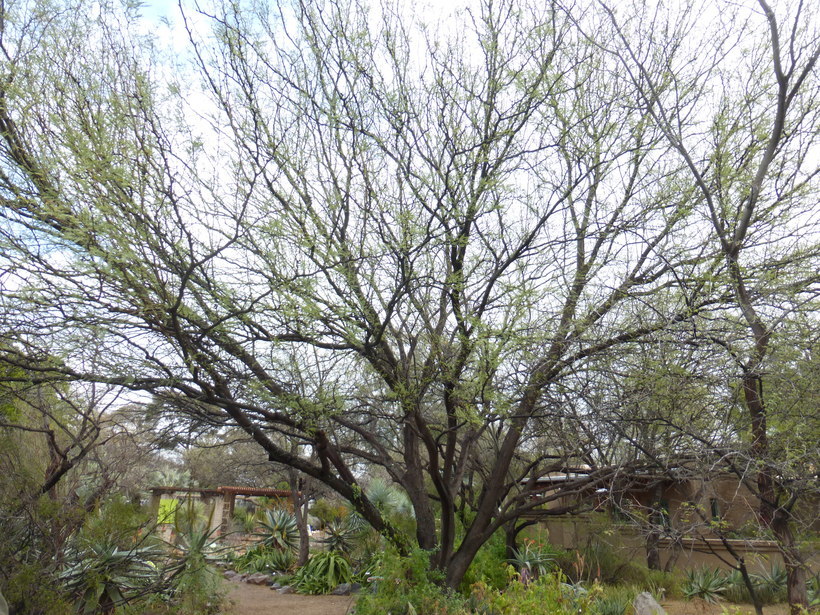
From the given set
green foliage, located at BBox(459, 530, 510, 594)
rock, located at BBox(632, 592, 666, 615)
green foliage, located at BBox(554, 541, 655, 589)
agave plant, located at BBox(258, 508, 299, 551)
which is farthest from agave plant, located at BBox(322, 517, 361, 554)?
rock, located at BBox(632, 592, 666, 615)

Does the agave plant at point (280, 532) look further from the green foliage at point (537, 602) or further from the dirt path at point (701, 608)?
the green foliage at point (537, 602)

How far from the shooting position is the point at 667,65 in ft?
21.0

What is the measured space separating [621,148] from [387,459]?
462 centimetres

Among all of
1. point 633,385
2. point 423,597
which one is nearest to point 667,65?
point 633,385

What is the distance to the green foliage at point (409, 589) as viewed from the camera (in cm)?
696

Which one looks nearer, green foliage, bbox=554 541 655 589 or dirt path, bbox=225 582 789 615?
dirt path, bbox=225 582 789 615

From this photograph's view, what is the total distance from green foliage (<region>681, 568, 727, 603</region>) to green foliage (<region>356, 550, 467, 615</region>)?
6265mm

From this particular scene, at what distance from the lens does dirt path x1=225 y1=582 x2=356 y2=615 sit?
11.8 meters

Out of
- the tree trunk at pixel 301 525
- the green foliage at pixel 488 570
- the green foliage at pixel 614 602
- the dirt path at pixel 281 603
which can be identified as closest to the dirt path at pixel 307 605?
the dirt path at pixel 281 603

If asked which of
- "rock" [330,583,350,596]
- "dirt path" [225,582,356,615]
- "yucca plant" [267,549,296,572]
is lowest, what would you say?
"dirt path" [225,582,356,615]

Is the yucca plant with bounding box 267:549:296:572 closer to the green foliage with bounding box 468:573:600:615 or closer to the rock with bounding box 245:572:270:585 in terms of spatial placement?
the rock with bounding box 245:572:270:585

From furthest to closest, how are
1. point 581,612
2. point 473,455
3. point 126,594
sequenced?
1. point 473,455
2. point 126,594
3. point 581,612

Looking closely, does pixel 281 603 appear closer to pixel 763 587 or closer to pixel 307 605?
pixel 307 605

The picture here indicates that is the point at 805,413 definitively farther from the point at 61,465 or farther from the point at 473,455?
the point at 61,465
